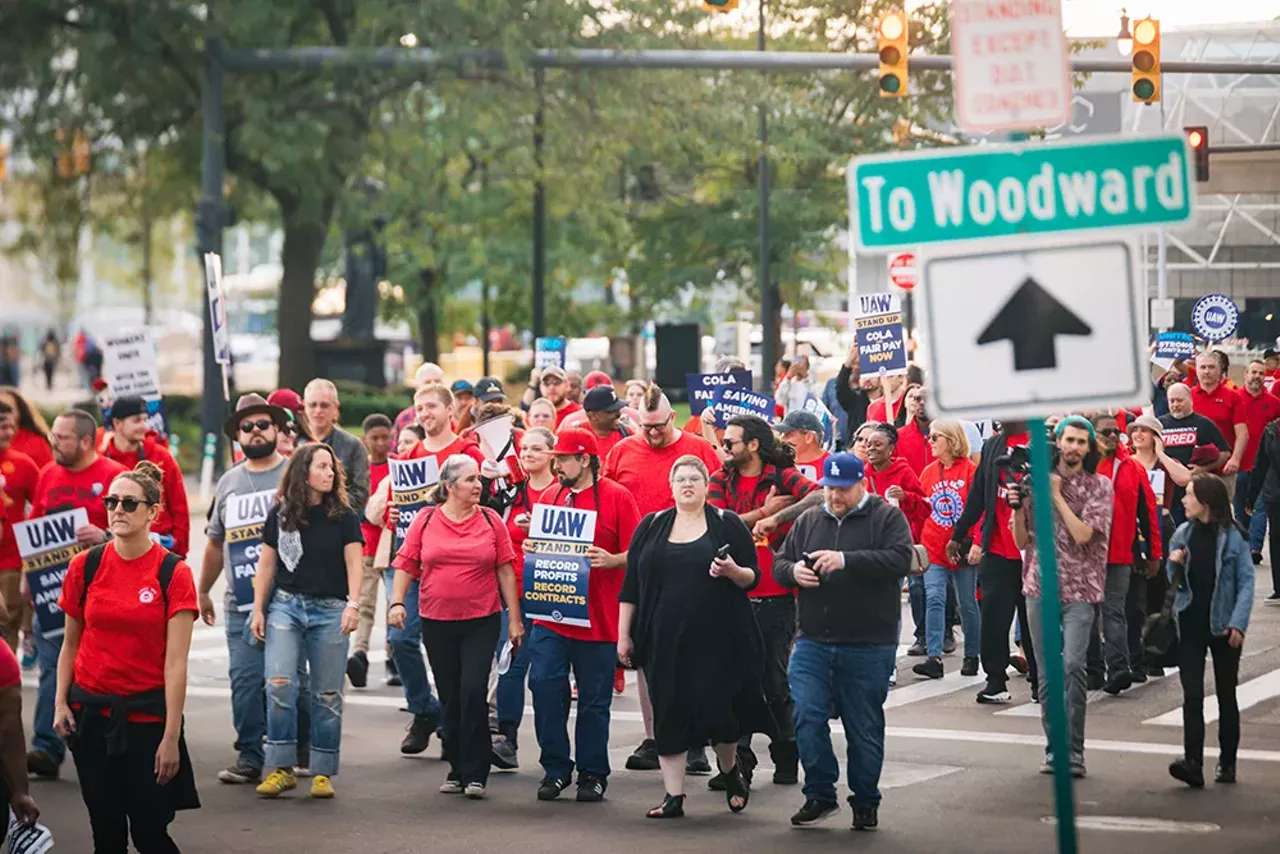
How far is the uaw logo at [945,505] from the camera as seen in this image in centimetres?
1530

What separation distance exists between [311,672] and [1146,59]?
13786 millimetres

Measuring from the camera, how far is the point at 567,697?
37.9ft

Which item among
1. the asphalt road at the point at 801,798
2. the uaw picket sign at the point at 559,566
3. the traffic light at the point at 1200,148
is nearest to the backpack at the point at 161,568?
the asphalt road at the point at 801,798

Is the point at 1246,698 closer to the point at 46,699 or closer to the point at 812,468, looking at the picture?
the point at 812,468

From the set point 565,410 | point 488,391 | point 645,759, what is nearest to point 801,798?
point 645,759

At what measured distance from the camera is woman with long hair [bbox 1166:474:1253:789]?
36.7ft

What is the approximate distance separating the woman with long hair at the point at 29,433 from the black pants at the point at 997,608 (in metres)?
6.01

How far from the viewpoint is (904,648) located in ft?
55.1

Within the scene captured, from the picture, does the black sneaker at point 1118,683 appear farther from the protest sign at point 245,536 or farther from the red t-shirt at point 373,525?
the protest sign at point 245,536

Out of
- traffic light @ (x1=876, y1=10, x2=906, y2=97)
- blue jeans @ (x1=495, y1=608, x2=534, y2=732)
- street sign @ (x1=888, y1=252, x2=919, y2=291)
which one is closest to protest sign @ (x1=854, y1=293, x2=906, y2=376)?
traffic light @ (x1=876, y1=10, x2=906, y2=97)

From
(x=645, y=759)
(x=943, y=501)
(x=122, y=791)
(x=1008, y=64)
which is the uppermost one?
(x=1008, y=64)

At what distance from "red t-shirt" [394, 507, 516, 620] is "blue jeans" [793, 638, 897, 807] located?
5.74 feet

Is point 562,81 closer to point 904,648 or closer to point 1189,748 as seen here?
point 904,648

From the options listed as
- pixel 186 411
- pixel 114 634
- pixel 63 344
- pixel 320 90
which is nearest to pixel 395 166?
pixel 320 90
